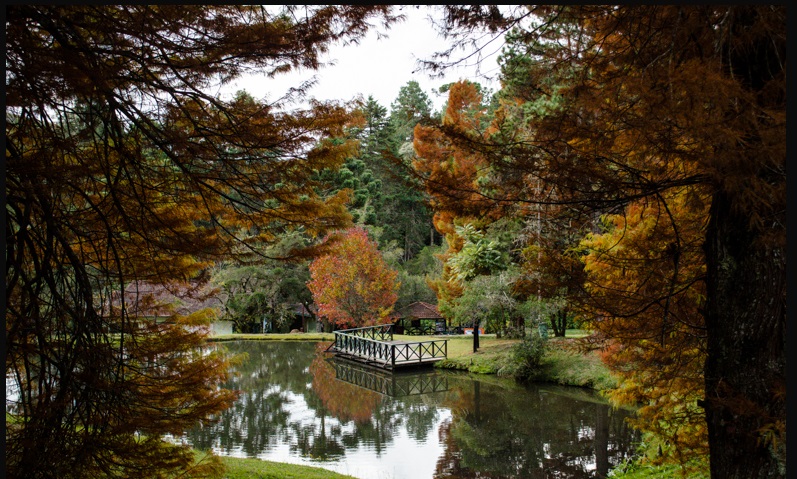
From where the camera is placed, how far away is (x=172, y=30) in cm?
369

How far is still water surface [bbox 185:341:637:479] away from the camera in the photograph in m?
8.94

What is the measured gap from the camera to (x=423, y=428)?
11.1 meters

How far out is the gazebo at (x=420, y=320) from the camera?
980 inches

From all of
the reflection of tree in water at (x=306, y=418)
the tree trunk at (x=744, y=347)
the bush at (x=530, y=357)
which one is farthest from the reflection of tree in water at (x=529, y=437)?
the tree trunk at (x=744, y=347)

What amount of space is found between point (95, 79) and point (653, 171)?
3.01m

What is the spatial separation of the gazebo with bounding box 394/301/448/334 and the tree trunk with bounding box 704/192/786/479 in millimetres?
21330

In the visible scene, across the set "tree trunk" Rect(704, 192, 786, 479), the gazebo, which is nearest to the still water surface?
"tree trunk" Rect(704, 192, 786, 479)

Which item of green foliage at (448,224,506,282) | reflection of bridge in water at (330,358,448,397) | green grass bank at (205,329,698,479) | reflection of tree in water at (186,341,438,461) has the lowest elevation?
reflection of tree in water at (186,341,438,461)

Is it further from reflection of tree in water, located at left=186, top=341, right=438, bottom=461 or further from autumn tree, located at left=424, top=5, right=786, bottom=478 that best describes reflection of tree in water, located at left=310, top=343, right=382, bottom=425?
autumn tree, located at left=424, top=5, right=786, bottom=478

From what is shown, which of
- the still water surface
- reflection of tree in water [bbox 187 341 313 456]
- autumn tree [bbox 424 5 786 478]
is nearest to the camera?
autumn tree [bbox 424 5 786 478]

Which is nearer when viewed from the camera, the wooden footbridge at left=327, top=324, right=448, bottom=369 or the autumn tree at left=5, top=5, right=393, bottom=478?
the autumn tree at left=5, top=5, right=393, bottom=478

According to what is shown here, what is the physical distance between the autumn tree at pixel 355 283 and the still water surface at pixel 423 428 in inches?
207

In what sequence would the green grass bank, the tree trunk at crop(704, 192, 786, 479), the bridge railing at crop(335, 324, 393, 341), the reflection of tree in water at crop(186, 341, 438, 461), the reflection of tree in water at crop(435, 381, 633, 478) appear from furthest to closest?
the bridge railing at crop(335, 324, 393, 341) → the reflection of tree in water at crop(186, 341, 438, 461) → the reflection of tree in water at crop(435, 381, 633, 478) → the green grass bank → the tree trunk at crop(704, 192, 786, 479)

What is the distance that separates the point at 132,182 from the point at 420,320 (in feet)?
76.3
